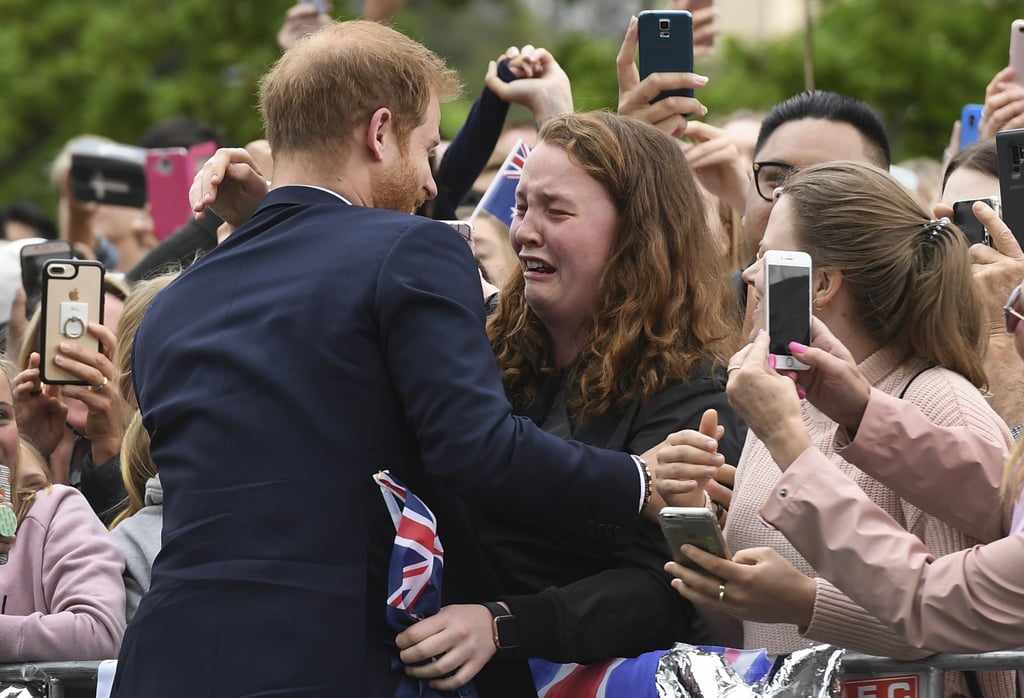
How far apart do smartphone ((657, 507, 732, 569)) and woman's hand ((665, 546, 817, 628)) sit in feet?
0.05

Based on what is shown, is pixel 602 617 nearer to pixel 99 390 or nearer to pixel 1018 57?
pixel 99 390

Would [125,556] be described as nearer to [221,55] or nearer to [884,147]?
[884,147]

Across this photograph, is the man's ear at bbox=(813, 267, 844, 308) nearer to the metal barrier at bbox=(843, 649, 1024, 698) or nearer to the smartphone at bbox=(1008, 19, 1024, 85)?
the metal barrier at bbox=(843, 649, 1024, 698)

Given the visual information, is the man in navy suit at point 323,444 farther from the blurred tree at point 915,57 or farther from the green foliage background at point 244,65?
the blurred tree at point 915,57

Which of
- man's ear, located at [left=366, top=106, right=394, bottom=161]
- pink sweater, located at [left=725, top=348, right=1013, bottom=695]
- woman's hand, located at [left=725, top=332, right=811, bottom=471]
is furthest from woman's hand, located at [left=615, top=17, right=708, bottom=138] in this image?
woman's hand, located at [left=725, top=332, right=811, bottom=471]

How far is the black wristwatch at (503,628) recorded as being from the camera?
3.56 m

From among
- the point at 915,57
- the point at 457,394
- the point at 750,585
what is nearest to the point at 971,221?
the point at 750,585

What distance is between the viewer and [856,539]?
3352 mm

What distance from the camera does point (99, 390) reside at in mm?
5293

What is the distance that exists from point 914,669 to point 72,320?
280 centimetres

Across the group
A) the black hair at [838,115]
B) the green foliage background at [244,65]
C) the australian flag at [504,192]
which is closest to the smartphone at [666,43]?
the australian flag at [504,192]

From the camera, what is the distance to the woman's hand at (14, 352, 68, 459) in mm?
5289

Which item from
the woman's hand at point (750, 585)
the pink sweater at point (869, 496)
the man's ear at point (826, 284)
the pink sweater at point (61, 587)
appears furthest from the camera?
the pink sweater at point (61, 587)

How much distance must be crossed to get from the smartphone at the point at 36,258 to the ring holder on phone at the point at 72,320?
2.73 feet
